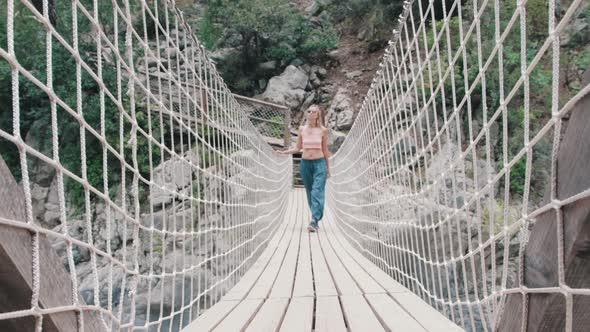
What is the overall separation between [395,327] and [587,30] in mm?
8474

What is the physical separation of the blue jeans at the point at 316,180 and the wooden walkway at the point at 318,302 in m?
0.76

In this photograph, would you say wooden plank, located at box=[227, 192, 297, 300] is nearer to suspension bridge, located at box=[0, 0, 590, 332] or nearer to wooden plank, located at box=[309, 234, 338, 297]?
suspension bridge, located at box=[0, 0, 590, 332]

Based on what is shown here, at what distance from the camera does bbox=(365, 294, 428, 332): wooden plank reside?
795mm

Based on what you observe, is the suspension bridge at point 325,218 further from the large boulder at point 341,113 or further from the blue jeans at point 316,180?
the large boulder at point 341,113

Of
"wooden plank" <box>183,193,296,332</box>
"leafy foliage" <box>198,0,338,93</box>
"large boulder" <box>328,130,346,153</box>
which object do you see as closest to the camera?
"wooden plank" <box>183,193,296,332</box>

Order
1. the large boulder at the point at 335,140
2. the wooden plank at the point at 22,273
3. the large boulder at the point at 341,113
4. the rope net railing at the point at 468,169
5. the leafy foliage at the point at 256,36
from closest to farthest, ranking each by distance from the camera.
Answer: the wooden plank at the point at 22,273 → the rope net railing at the point at 468,169 → the large boulder at the point at 335,140 → the large boulder at the point at 341,113 → the leafy foliage at the point at 256,36

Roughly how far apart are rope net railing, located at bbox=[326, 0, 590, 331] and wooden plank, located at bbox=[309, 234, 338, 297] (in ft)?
0.83

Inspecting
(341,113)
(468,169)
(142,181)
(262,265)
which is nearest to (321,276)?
(262,265)

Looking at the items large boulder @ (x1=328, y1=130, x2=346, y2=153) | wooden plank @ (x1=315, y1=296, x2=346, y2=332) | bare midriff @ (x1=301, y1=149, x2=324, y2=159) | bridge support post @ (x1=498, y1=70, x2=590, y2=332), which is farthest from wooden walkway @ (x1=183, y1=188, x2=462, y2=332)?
large boulder @ (x1=328, y1=130, x2=346, y2=153)

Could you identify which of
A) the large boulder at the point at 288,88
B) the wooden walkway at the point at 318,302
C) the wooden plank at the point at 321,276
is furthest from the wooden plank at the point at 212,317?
the large boulder at the point at 288,88

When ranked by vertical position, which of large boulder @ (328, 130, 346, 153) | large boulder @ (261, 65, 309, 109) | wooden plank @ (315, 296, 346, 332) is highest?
large boulder @ (261, 65, 309, 109)

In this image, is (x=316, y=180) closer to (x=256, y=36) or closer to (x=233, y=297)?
(x=233, y=297)

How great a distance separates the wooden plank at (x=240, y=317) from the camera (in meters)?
0.82

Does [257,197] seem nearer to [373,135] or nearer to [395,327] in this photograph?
[373,135]
